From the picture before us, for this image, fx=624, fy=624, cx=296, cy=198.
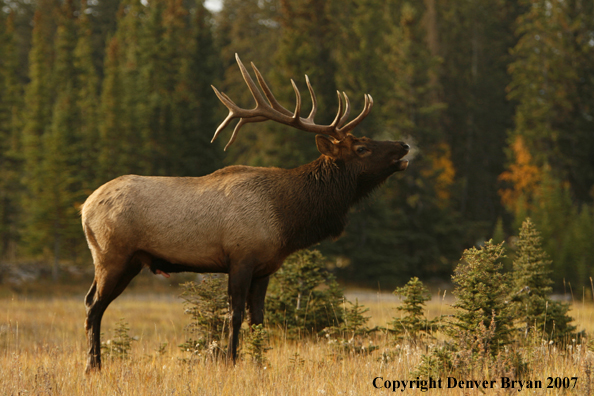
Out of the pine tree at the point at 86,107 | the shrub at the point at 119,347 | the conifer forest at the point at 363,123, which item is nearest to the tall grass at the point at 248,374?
the shrub at the point at 119,347

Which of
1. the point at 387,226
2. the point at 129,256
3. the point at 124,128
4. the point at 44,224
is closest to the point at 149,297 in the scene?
the point at 44,224

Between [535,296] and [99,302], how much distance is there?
4933 mm

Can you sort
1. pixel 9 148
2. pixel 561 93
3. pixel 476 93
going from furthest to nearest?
pixel 476 93, pixel 561 93, pixel 9 148

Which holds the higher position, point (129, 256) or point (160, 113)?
A: point (160, 113)

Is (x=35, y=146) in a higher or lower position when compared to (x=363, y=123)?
lower

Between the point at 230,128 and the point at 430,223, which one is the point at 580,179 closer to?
the point at 430,223

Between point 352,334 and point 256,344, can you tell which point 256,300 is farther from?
point 352,334

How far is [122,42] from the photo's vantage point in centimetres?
4519

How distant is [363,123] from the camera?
102ft

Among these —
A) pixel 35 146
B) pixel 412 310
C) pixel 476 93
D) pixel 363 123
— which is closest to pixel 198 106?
pixel 363 123

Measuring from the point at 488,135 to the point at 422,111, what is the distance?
1291cm

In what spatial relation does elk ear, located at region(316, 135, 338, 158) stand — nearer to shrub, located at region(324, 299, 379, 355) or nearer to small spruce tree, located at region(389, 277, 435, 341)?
small spruce tree, located at region(389, 277, 435, 341)

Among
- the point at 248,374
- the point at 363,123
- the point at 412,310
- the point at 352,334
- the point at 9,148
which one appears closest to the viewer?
the point at 248,374

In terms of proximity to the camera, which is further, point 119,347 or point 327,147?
point 327,147
